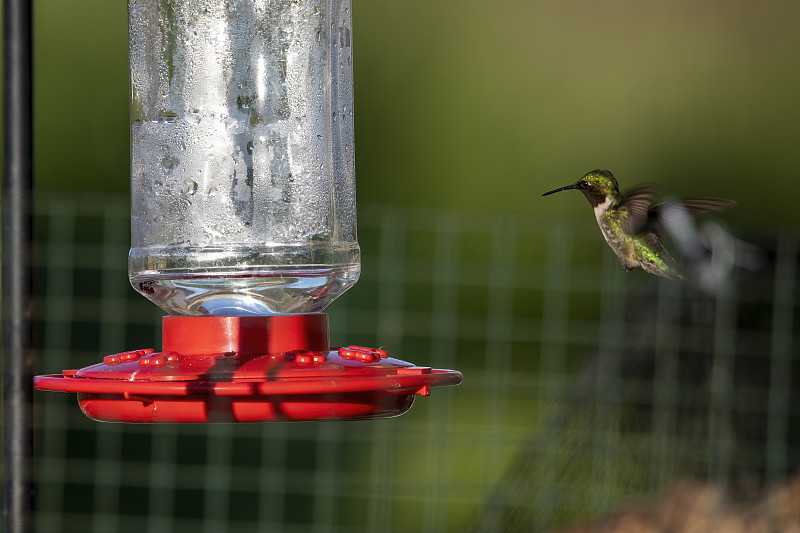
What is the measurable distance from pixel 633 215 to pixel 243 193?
2.78 ft

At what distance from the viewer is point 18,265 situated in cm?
139

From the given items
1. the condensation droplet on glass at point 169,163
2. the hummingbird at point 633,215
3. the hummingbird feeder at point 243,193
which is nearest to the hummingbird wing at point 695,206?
the hummingbird at point 633,215

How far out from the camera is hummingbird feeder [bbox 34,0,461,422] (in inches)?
51.9

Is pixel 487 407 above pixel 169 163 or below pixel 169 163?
below

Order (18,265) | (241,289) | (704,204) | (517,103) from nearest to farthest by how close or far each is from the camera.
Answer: (18,265) → (241,289) → (704,204) → (517,103)

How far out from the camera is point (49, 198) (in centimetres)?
346

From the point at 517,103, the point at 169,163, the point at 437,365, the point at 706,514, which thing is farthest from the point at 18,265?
the point at 517,103

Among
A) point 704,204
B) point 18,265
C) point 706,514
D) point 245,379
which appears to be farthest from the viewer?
point 706,514

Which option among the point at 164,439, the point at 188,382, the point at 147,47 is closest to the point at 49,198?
the point at 164,439

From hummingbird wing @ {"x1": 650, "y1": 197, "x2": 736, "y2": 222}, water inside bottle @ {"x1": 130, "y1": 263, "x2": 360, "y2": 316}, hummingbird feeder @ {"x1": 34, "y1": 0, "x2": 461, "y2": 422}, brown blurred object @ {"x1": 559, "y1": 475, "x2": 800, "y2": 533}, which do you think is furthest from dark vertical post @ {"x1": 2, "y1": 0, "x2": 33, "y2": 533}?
brown blurred object @ {"x1": 559, "y1": 475, "x2": 800, "y2": 533}

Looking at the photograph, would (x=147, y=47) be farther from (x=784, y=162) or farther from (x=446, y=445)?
(x=784, y=162)

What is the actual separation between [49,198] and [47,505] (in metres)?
1.19

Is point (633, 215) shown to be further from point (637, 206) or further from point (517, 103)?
point (517, 103)

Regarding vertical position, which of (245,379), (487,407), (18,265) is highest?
(18,265)
